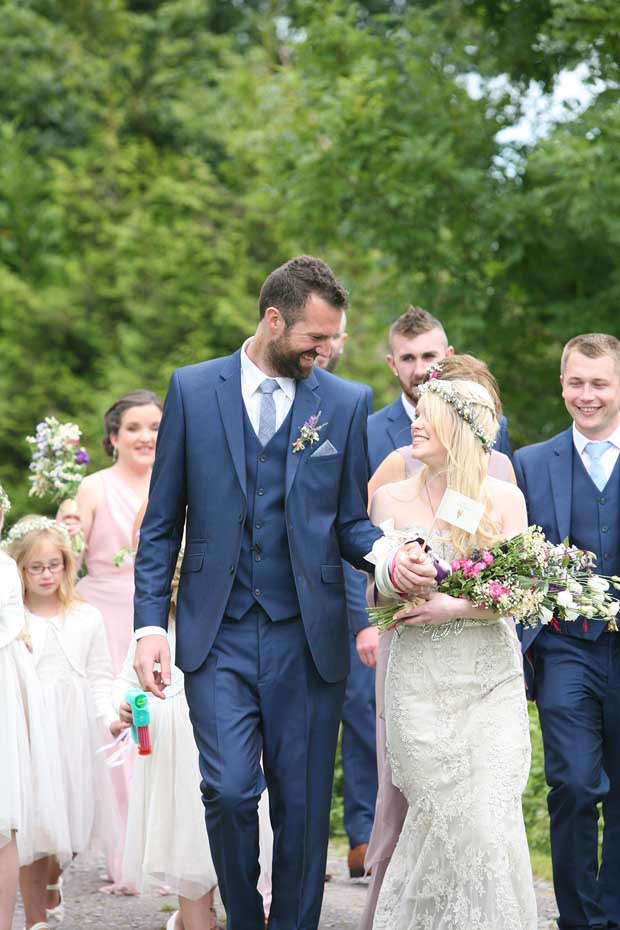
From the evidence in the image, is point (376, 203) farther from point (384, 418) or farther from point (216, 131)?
point (216, 131)

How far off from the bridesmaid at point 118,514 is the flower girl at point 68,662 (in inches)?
36.2

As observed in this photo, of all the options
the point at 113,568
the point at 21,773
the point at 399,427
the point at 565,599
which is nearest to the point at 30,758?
the point at 21,773

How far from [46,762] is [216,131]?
17403mm

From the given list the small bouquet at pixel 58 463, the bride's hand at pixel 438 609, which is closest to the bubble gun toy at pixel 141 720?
the bride's hand at pixel 438 609

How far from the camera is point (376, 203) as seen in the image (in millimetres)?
12688

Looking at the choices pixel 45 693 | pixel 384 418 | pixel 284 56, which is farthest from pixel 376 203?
pixel 284 56

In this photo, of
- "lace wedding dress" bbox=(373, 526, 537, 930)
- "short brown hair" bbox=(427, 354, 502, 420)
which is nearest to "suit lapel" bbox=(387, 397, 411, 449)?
"short brown hair" bbox=(427, 354, 502, 420)

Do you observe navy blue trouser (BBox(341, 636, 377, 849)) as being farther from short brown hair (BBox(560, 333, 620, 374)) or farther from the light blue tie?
short brown hair (BBox(560, 333, 620, 374))

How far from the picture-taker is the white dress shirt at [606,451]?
6.33m

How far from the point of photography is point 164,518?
17.5ft

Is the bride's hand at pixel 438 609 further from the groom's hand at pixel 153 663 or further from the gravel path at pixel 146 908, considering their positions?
the gravel path at pixel 146 908

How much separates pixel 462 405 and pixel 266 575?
99cm

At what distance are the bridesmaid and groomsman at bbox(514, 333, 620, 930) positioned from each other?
260 cm

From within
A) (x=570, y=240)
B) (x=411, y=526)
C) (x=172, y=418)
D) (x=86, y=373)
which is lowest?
(x=411, y=526)
